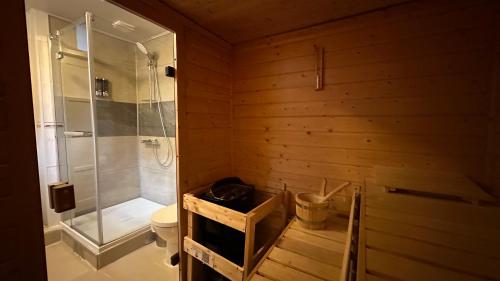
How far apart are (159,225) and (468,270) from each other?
204cm

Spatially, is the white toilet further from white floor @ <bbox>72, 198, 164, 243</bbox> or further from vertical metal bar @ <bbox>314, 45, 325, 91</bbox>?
vertical metal bar @ <bbox>314, 45, 325, 91</bbox>

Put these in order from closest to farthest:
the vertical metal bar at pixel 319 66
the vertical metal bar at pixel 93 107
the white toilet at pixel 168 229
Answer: the vertical metal bar at pixel 319 66, the white toilet at pixel 168 229, the vertical metal bar at pixel 93 107

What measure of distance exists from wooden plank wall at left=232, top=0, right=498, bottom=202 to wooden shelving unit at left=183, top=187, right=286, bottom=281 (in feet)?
1.86

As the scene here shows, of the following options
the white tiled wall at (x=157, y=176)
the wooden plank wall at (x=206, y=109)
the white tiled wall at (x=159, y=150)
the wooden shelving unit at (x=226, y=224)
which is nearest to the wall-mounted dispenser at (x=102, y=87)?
the white tiled wall at (x=159, y=150)

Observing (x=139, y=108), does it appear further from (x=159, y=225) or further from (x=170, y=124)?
(x=159, y=225)

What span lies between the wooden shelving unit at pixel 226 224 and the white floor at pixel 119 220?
103 centimetres

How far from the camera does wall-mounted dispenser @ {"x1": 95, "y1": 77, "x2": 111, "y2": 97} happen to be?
2311 millimetres

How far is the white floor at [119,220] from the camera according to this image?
2.09 metres

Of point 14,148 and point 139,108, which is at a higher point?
point 139,108

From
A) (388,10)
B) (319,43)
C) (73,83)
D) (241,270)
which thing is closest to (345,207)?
(241,270)

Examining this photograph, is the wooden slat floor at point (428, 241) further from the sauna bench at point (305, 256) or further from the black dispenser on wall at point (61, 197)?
the black dispenser on wall at point (61, 197)

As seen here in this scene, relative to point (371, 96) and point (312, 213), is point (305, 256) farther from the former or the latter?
point (371, 96)

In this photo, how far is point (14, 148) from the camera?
815 millimetres

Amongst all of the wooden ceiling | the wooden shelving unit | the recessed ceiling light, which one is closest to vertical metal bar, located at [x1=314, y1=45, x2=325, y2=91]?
the wooden ceiling
